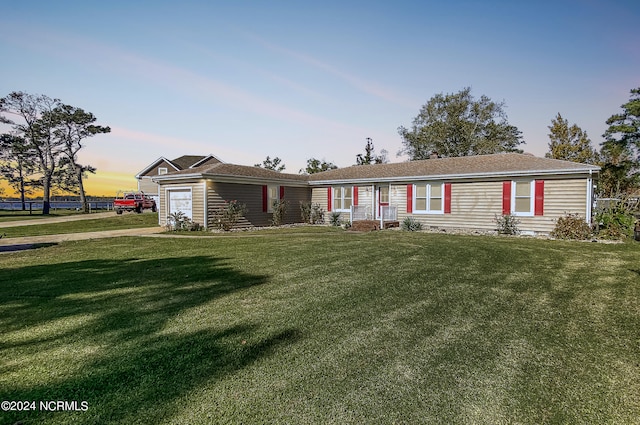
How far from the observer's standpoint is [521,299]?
5156 mm

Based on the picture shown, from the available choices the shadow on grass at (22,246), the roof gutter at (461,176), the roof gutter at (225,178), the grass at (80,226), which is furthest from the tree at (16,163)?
the roof gutter at (461,176)

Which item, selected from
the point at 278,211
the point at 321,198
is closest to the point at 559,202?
the point at 321,198

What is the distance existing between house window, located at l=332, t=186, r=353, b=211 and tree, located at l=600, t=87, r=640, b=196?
67.7 ft

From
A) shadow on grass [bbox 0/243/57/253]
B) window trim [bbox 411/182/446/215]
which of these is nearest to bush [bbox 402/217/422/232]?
window trim [bbox 411/182/446/215]

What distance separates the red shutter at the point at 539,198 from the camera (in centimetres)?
1338

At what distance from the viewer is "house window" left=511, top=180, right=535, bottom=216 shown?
1366 cm

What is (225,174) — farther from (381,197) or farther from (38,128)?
(38,128)

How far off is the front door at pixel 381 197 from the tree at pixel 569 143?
842 inches

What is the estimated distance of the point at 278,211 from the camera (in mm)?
18422

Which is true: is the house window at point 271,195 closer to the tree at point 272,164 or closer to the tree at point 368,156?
the tree at point 272,164

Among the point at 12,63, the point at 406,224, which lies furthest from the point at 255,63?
the point at 406,224

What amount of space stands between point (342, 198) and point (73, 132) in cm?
3313

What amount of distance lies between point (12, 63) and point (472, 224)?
1945 centimetres

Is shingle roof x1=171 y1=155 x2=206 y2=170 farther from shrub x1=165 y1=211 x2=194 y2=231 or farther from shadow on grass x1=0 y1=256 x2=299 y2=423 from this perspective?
shadow on grass x1=0 y1=256 x2=299 y2=423
